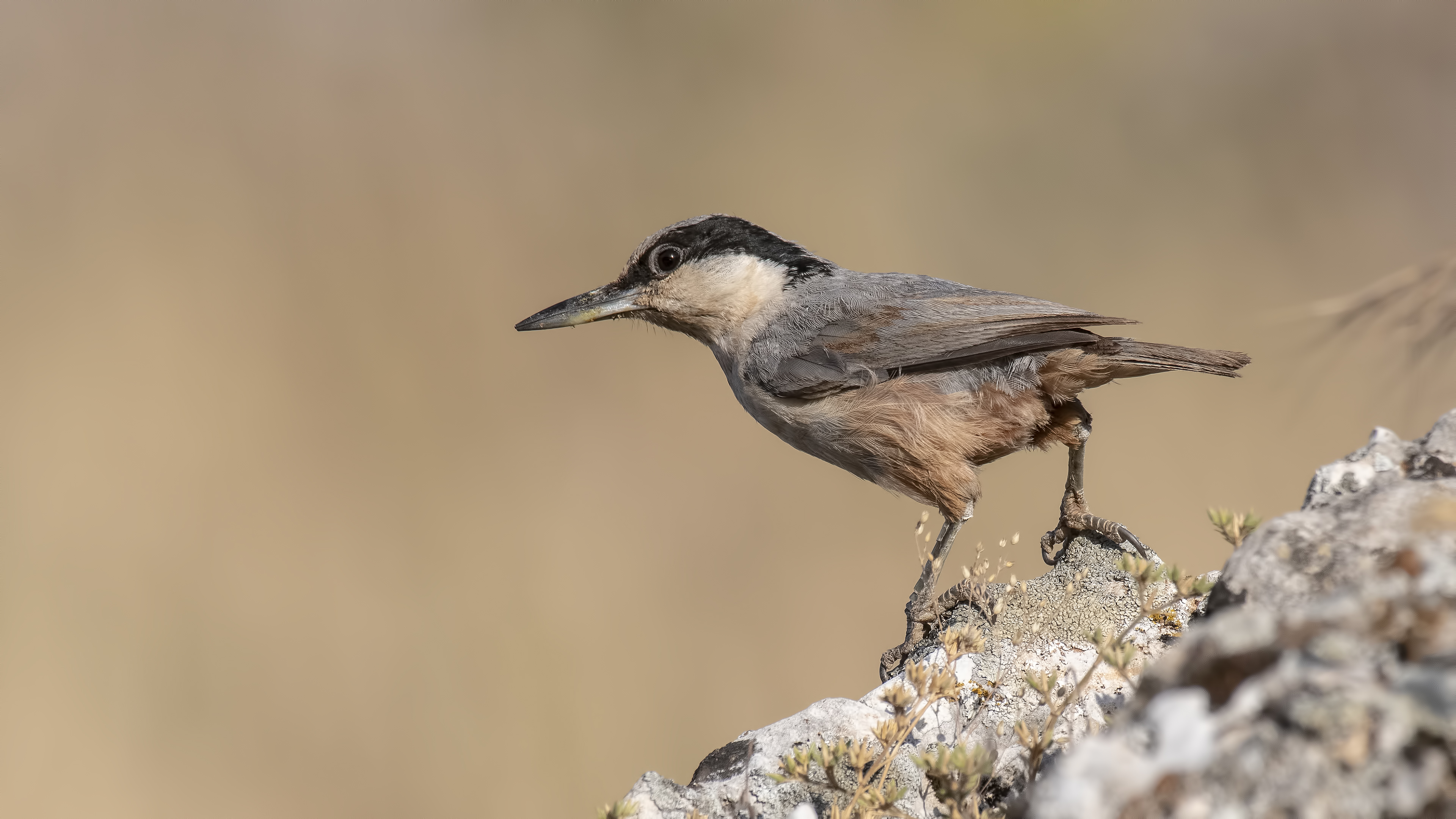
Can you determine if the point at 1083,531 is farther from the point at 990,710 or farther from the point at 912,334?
the point at 990,710

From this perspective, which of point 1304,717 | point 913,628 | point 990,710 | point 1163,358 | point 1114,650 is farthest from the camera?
point 913,628

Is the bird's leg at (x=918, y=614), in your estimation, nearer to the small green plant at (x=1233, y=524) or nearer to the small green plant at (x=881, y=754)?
the small green plant at (x=881, y=754)

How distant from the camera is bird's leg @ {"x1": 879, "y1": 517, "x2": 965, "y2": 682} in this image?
3559mm

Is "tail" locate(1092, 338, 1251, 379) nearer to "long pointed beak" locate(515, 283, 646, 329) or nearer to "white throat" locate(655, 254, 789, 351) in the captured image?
"white throat" locate(655, 254, 789, 351)

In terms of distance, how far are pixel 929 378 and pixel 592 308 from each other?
151cm

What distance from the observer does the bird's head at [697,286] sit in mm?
4312

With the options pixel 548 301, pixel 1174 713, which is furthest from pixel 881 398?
pixel 548 301

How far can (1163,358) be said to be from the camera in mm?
3469

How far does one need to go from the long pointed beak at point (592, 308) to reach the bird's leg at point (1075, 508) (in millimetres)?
1927

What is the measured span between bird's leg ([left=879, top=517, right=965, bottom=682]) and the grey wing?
0.69 meters

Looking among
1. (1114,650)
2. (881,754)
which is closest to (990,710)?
(881,754)

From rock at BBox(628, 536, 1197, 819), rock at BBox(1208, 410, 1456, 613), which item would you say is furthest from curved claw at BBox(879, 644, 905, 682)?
rock at BBox(1208, 410, 1456, 613)

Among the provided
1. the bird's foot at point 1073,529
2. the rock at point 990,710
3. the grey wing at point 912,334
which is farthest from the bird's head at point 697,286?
the rock at point 990,710

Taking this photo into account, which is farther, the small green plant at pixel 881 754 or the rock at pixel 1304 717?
the small green plant at pixel 881 754
